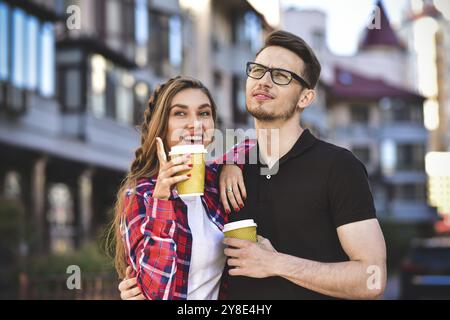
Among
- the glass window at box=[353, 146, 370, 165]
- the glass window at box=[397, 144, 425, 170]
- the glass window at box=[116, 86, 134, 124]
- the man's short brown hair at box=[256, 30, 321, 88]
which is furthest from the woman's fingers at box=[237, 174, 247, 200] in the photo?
the glass window at box=[397, 144, 425, 170]

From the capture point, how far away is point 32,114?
19.1 m

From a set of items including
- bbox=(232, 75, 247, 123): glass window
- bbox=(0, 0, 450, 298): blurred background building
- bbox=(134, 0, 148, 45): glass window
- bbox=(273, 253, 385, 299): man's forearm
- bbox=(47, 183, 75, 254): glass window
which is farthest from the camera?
bbox=(232, 75, 247, 123): glass window

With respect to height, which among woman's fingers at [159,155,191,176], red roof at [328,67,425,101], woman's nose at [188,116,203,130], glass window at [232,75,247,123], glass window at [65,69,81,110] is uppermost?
red roof at [328,67,425,101]

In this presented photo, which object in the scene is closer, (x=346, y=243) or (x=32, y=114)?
(x=346, y=243)

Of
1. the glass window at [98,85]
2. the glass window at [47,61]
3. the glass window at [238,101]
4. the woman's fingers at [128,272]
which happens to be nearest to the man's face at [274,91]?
the woman's fingers at [128,272]

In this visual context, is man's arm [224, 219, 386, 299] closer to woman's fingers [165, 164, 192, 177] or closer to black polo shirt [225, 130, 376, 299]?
black polo shirt [225, 130, 376, 299]

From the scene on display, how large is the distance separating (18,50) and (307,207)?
646 inches

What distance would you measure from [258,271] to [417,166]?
56640 mm

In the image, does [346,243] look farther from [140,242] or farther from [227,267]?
[140,242]

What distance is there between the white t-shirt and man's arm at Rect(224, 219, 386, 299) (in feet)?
0.65

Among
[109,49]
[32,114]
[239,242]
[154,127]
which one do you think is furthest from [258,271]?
[109,49]

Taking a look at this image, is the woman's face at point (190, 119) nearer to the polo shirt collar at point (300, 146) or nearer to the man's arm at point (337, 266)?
the polo shirt collar at point (300, 146)

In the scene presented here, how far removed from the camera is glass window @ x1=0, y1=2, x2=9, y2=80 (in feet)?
57.8

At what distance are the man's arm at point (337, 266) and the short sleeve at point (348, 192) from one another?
4 cm
